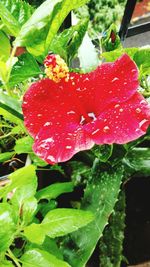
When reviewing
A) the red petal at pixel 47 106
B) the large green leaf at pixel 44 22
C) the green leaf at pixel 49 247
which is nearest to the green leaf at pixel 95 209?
the green leaf at pixel 49 247

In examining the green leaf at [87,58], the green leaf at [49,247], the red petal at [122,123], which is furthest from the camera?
the green leaf at [87,58]

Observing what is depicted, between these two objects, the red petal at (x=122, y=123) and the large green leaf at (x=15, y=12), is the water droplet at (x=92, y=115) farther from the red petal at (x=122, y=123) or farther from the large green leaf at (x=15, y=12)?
the large green leaf at (x=15, y=12)

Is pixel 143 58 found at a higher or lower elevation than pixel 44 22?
lower

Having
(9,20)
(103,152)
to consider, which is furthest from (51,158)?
(9,20)

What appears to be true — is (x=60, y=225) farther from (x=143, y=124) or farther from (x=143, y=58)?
(x=143, y=58)

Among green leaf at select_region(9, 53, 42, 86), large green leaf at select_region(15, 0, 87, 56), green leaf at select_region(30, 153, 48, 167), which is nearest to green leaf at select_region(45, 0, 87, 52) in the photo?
large green leaf at select_region(15, 0, 87, 56)

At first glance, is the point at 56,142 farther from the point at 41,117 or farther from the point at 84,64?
the point at 84,64

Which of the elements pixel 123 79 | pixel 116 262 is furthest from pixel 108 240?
pixel 123 79
